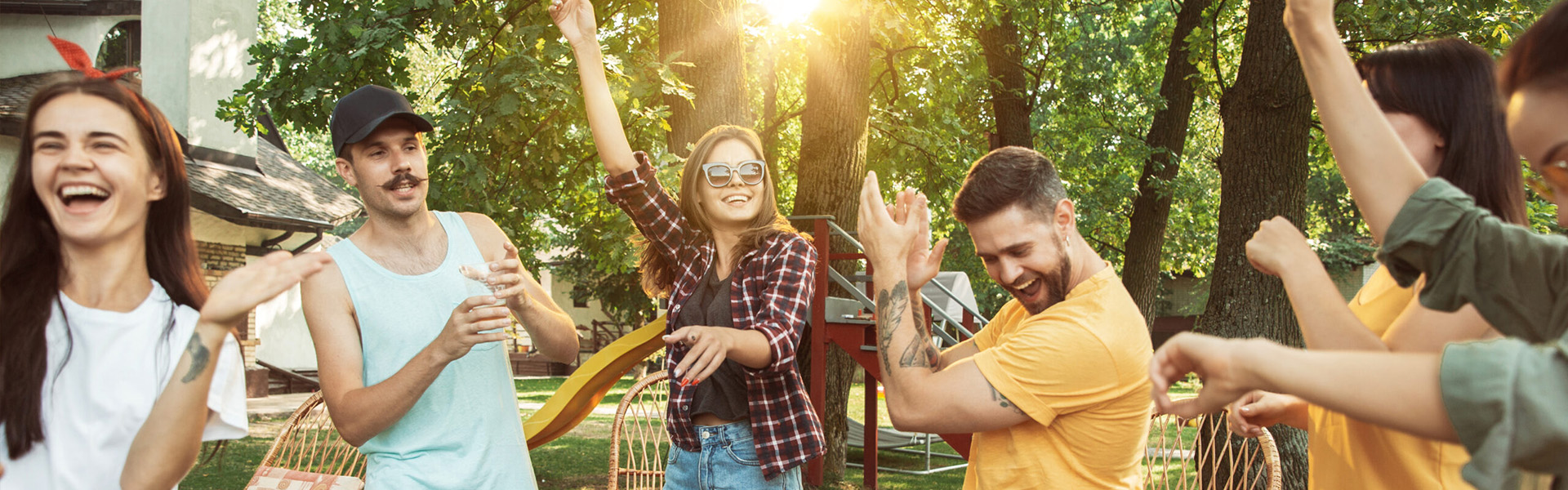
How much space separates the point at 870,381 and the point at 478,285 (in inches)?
269

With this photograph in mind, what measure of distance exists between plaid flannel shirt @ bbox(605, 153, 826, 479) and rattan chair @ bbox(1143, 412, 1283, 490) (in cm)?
100

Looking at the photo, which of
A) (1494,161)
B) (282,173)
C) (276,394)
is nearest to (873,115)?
(1494,161)

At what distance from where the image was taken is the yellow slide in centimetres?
359

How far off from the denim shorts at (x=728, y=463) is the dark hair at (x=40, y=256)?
1377mm

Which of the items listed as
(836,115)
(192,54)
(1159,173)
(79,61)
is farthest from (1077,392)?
(192,54)

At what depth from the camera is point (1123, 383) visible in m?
2.23

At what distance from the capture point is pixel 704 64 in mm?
6914

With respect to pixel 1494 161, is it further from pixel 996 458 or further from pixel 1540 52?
pixel 996 458

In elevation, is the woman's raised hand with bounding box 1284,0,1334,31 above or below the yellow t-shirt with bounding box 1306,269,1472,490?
above

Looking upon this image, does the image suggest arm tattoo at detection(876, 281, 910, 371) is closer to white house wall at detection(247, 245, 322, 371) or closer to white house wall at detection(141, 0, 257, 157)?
white house wall at detection(141, 0, 257, 157)

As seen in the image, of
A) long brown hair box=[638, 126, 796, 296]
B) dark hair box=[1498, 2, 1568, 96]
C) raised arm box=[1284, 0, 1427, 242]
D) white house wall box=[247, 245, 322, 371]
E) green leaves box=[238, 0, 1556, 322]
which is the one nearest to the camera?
dark hair box=[1498, 2, 1568, 96]

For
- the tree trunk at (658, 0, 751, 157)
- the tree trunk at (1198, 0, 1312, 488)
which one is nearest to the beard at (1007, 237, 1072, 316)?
the tree trunk at (658, 0, 751, 157)

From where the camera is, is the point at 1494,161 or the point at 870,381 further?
the point at 870,381

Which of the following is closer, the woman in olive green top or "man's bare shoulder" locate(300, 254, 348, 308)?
the woman in olive green top
